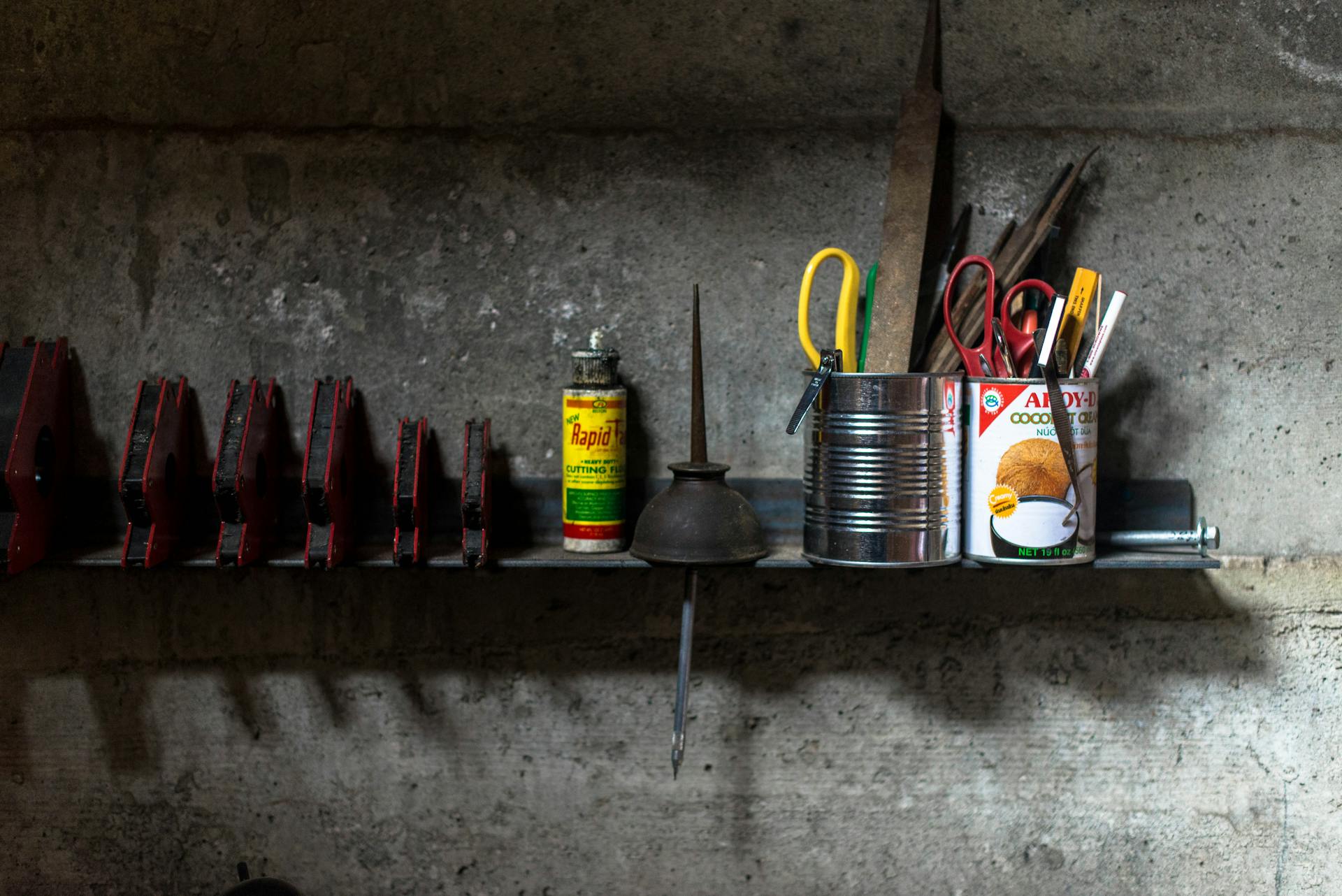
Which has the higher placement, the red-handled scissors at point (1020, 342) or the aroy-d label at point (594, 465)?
the red-handled scissors at point (1020, 342)

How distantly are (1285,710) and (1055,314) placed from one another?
2.10 feet

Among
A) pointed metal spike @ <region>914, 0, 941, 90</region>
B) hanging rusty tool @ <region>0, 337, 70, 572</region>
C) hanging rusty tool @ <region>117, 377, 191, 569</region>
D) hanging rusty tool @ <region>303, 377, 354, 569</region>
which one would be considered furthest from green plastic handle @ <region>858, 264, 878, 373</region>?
hanging rusty tool @ <region>0, 337, 70, 572</region>

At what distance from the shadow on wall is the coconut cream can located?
20 centimetres

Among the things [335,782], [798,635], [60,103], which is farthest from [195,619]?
[798,635]

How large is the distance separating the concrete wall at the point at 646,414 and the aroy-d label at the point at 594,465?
100 mm

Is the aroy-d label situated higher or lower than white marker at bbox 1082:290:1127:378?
lower

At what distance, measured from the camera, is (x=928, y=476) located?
990mm

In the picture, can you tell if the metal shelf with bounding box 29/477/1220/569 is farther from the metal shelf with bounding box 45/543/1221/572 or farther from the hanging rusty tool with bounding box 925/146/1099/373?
the hanging rusty tool with bounding box 925/146/1099/373

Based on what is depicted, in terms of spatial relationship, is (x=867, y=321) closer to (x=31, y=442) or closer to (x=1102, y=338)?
(x=1102, y=338)

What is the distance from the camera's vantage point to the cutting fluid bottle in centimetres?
107

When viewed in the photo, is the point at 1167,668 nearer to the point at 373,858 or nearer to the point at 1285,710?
the point at 1285,710

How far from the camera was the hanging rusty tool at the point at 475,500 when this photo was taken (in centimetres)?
103

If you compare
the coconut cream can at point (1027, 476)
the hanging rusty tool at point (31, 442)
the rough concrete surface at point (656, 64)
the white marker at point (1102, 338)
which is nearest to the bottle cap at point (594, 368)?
the rough concrete surface at point (656, 64)

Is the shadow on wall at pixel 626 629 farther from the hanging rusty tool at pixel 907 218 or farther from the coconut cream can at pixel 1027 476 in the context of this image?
the hanging rusty tool at pixel 907 218
